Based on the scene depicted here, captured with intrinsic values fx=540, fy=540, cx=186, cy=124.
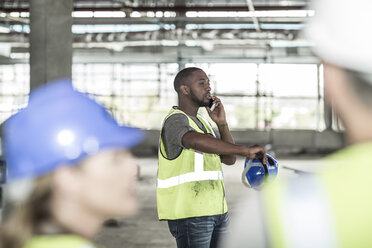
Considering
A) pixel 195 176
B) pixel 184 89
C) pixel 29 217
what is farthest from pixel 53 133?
pixel 184 89

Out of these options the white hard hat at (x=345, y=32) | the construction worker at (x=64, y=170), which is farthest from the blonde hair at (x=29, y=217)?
the white hard hat at (x=345, y=32)

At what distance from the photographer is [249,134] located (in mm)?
22000

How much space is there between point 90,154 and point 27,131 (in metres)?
0.15

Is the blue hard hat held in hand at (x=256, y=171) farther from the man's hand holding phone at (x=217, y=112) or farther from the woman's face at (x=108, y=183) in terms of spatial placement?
the woman's face at (x=108, y=183)

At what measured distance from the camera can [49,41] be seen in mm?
7914

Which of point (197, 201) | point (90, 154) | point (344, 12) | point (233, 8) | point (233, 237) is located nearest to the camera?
point (344, 12)

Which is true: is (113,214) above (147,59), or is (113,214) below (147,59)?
below

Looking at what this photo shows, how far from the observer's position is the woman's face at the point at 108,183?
1.22m

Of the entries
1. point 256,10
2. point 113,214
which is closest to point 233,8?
point 256,10

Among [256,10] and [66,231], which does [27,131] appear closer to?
[66,231]

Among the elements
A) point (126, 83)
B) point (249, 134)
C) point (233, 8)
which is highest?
point (233, 8)

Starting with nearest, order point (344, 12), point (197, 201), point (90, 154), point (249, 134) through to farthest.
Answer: point (344, 12) < point (90, 154) < point (197, 201) < point (249, 134)

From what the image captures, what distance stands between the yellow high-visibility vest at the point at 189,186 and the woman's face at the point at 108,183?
1.57 meters

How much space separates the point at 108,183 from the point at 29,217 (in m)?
0.19
